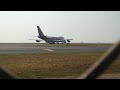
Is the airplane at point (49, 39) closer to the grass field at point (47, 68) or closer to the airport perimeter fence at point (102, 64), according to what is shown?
the grass field at point (47, 68)

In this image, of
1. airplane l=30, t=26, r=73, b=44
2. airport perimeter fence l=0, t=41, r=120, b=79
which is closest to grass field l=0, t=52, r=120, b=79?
airport perimeter fence l=0, t=41, r=120, b=79

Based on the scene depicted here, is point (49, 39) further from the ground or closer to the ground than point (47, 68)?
further from the ground

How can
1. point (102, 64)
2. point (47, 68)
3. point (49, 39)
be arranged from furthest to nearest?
point (49, 39)
point (47, 68)
point (102, 64)

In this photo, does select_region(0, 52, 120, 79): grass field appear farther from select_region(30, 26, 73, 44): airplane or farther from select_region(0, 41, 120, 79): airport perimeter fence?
select_region(30, 26, 73, 44): airplane

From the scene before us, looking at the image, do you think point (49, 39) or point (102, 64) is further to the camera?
point (49, 39)

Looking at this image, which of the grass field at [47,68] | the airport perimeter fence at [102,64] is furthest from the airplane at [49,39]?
the airport perimeter fence at [102,64]

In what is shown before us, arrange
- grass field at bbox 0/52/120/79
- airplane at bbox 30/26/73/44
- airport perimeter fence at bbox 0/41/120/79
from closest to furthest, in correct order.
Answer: airport perimeter fence at bbox 0/41/120/79
grass field at bbox 0/52/120/79
airplane at bbox 30/26/73/44

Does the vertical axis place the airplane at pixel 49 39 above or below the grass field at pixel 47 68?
above

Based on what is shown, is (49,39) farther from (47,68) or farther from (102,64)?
(102,64)

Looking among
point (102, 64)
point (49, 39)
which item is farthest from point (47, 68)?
point (49, 39)
